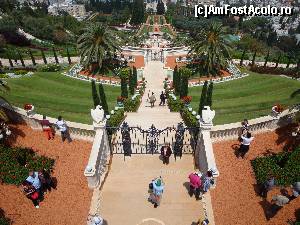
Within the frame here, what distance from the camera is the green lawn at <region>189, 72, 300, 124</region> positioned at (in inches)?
1159

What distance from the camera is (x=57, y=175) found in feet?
61.1

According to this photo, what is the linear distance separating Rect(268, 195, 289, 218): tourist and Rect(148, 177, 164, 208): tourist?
553 centimetres

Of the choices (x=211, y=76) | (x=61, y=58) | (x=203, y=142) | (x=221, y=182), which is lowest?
(x=61, y=58)

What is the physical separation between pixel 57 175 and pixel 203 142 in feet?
29.6

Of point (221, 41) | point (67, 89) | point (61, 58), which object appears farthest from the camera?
point (61, 58)

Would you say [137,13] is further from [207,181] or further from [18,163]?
[207,181]

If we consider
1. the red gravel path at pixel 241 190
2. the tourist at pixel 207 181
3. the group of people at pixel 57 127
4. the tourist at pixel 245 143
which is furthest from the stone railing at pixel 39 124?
the tourist at pixel 245 143

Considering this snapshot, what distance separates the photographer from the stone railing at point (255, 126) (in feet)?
66.9

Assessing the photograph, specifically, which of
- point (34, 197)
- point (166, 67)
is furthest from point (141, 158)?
point (166, 67)

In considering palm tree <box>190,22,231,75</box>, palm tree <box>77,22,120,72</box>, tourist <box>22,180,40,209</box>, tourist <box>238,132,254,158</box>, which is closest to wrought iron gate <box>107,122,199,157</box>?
tourist <box>238,132,254,158</box>

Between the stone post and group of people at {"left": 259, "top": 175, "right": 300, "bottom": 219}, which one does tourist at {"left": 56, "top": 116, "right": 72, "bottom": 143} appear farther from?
group of people at {"left": 259, "top": 175, "right": 300, "bottom": 219}

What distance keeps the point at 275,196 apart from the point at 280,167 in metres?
3.60

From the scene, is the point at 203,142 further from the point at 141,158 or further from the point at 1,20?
the point at 1,20

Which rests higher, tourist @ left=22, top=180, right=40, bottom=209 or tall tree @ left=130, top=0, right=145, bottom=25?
tourist @ left=22, top=180, right=40, bottom=209
